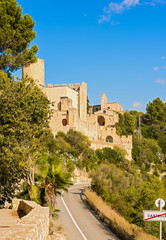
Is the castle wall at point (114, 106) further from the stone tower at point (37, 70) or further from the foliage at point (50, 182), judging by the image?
the foliage at point (50, 182)

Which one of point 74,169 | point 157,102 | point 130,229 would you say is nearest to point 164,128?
point 157,102

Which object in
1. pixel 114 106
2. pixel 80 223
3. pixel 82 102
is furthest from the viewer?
pixel 114 106

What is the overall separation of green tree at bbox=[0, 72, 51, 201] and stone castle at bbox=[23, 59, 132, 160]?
27.2 metres

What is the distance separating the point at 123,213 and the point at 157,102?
2414 inches

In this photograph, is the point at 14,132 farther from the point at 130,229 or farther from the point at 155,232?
the point at 155,232

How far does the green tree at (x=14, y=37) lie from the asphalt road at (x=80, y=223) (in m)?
11.1

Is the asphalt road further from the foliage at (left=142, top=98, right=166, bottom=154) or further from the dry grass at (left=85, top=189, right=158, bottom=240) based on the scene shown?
the foliage at (left=142, top=98, right=166, bottom=154)

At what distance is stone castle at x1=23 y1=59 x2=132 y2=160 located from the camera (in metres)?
46.4

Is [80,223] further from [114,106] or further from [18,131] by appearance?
[114,106]

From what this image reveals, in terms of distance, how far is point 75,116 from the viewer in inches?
1839

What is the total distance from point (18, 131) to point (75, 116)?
3201cm

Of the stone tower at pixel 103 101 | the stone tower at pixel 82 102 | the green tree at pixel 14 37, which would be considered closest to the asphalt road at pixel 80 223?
the green tree at pixel 14 37

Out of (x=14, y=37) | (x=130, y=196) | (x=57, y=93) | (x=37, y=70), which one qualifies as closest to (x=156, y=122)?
(x=57, y=93)

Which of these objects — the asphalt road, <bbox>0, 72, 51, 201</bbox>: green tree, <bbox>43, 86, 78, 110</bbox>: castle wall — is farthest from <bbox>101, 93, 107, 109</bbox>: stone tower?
<bbox>0, 72, 51, 201</bbox>: green tree
